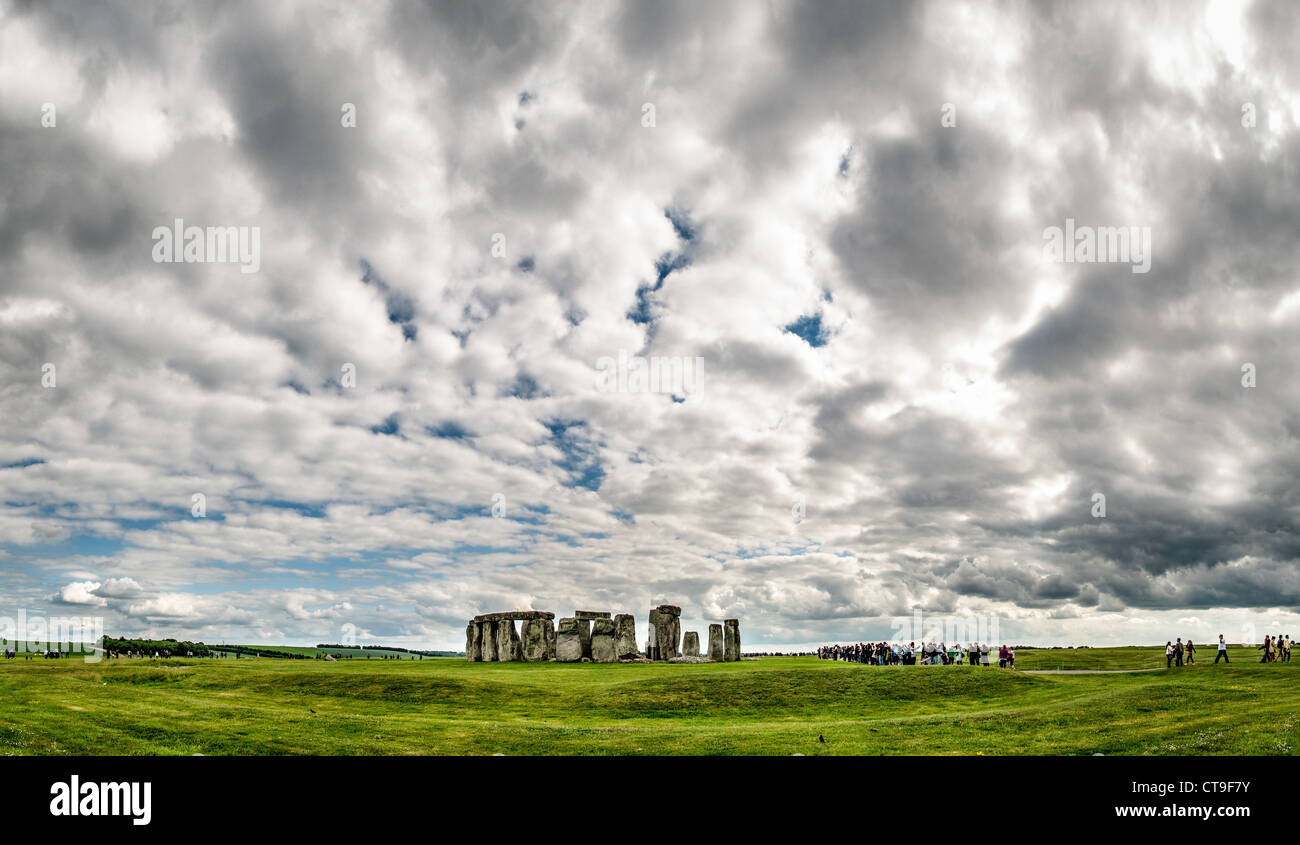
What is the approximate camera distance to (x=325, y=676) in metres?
33.2

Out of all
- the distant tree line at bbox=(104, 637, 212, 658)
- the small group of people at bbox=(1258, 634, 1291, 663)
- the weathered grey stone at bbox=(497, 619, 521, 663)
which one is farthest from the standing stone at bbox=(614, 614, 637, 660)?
the distant tree line at bbox=(104, 637, 212, 658)

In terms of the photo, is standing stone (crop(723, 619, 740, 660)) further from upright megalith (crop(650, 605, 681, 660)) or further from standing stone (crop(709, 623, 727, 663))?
upright megalith (crop(650, 605, 681, 660))

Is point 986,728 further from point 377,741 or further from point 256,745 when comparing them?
point 256,745

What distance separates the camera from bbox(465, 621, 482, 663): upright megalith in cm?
5491

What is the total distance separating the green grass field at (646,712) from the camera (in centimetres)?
1592

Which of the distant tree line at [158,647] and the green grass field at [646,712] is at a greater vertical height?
the green grass field at [646,712]

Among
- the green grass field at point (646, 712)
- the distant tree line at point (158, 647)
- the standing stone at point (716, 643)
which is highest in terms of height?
the green grass field at point (646, 712)

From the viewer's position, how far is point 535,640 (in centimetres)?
5228

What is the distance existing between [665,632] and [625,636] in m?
3.94

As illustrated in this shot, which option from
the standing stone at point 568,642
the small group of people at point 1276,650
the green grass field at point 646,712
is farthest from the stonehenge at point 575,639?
the small group of people at point 1276,650

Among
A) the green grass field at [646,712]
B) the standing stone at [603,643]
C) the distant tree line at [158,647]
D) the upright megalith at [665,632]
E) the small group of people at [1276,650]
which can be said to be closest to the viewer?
the green grass field at [646,712]

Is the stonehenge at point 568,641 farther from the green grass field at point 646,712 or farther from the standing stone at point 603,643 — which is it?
the green grass field at point 646,712
